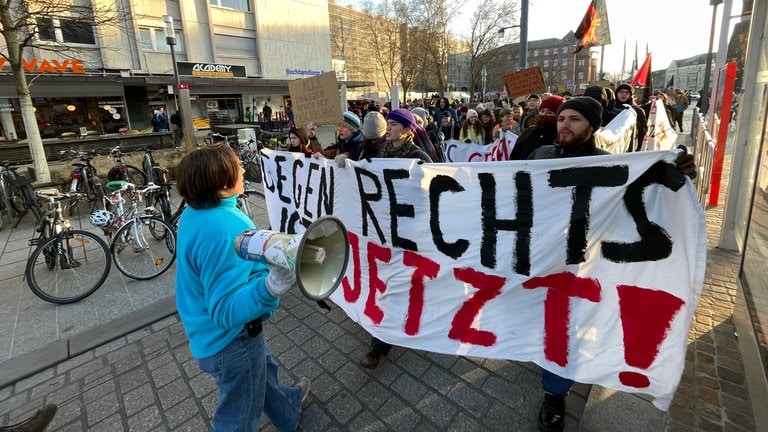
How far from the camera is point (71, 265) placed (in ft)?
14.6

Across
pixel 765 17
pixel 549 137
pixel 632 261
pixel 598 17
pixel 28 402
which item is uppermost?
pixel 598 17

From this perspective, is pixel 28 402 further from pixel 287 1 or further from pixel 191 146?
pixel 287 1

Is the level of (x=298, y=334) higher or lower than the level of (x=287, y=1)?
lower

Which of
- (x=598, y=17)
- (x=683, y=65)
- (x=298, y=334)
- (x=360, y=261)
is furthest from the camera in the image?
(x=683, y=65)

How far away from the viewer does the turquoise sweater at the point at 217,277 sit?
158cm

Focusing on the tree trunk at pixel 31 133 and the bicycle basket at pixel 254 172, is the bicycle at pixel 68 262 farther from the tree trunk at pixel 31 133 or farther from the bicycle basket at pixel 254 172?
the bicycle basket at pixel 254 172

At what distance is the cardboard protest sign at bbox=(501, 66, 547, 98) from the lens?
25.9ft

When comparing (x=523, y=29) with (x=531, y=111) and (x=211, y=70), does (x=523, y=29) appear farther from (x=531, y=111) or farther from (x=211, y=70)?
(x=211, y=70)

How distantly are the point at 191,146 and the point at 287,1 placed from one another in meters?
24.2

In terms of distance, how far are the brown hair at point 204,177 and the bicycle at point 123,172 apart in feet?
26.0

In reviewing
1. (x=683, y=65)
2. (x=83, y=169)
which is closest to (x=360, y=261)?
(x=83, y=169)

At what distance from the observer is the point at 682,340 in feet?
6.43

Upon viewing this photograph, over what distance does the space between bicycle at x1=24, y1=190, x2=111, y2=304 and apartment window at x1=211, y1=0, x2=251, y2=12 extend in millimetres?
27681

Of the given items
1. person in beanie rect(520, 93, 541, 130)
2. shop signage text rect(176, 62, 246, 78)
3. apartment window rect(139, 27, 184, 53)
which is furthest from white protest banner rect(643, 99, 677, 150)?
apartment window rect(139, 27, 184, 53)
